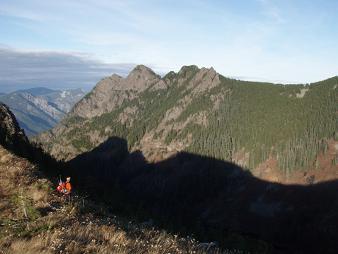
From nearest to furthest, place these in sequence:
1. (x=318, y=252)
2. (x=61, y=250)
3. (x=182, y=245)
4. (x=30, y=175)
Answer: (x=61, y=250), (x=182, y=245), (x=30, y=175), (x=318, y=252)

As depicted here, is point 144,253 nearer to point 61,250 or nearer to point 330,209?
point 61,250

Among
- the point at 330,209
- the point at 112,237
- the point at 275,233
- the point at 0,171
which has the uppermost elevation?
the point at 112,237

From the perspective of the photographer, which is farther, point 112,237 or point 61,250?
point 112,237

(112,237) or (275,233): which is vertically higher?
(112,237)

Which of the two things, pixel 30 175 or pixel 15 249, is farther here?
pixel 30 175

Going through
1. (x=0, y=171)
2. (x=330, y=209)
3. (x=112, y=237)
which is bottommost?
(x=330, y=209)

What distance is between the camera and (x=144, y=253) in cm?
1088

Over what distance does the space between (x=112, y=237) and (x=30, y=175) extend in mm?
12149

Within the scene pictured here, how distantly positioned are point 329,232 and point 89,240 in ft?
606

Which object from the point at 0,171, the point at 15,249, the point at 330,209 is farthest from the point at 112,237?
the point at 330,209

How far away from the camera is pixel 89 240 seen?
11.6m

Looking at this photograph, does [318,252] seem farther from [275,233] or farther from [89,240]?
[89,240]

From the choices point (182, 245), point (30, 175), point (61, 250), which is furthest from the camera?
point (30, 175)

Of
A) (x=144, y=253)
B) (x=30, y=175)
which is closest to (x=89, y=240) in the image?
(x=144, y=253)
